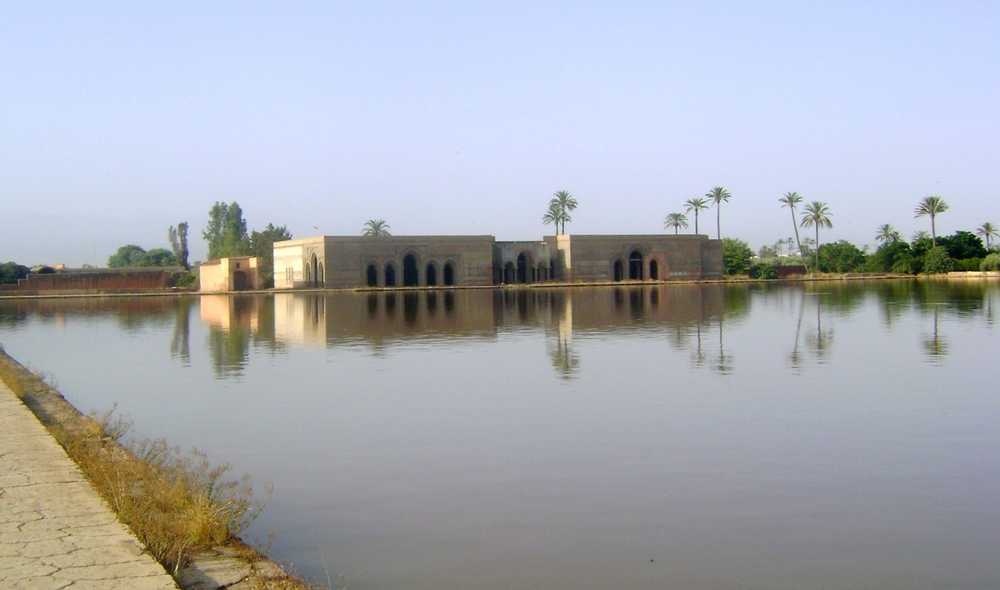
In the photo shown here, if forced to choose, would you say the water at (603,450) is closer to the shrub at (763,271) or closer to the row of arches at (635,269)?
the row of arches at (635,269)

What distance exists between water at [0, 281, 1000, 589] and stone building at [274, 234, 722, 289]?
36.7m

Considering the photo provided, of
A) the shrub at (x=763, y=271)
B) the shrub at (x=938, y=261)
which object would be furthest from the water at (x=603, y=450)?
the shrub at (x=938, y=261)

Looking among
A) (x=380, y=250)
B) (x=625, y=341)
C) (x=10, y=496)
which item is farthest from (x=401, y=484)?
(x=380, y=250)

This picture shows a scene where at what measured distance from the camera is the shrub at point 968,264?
64875mm

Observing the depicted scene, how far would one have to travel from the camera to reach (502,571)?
5.77 m

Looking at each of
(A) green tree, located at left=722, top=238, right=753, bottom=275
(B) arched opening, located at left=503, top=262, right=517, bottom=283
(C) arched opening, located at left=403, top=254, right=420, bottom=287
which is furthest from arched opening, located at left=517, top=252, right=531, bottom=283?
(A) green tree, located at left=722, top=238, right=753, bottom=275

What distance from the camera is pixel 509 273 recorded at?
62.1 m

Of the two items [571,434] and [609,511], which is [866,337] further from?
[609,511]

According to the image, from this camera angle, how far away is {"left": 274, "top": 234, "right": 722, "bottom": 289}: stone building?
2258 inches

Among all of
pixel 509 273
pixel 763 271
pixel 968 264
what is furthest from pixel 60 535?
pixel 968 264

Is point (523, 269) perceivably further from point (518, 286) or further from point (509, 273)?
point (518, 286)

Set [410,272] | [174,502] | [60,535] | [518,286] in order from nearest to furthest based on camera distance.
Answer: [60,535]
[174,502]
[518,286]
[410,272]

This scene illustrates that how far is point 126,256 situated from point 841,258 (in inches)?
3453

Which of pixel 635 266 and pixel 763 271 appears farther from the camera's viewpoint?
pixel 763 271
